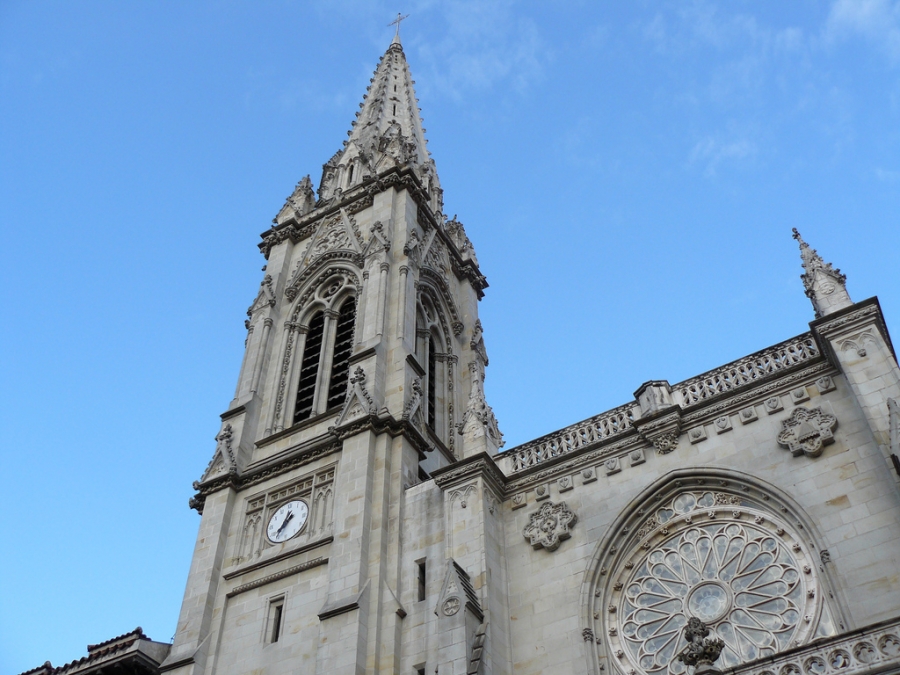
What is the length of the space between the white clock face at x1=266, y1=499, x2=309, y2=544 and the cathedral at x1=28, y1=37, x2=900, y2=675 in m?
0.06

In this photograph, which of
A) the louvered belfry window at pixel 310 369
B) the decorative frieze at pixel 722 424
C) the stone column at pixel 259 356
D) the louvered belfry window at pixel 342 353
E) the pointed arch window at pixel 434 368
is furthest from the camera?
the pointed arch window at pixel 434 368

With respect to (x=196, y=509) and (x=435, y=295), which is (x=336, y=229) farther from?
(x=196, y=509)

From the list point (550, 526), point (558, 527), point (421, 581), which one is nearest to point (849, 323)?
point (558, 527)

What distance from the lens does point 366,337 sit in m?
25.8

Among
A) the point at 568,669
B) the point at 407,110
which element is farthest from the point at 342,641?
the point at 407,110

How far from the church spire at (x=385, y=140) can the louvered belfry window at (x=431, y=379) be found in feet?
20.9

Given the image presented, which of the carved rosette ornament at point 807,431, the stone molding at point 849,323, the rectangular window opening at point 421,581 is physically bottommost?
the rectangular window opening at point 421,581

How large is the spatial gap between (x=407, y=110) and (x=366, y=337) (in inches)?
710

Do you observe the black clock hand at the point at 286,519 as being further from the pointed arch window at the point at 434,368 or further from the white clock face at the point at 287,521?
the pointed arch window at the point at 434,368

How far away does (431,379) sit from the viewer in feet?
94.7

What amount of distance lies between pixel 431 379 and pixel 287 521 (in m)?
7.68

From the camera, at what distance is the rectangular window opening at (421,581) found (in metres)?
19.2

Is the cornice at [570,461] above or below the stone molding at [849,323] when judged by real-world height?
below

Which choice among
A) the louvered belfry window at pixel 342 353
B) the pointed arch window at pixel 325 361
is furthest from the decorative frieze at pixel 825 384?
the pointed arch window at pixel 325 361
